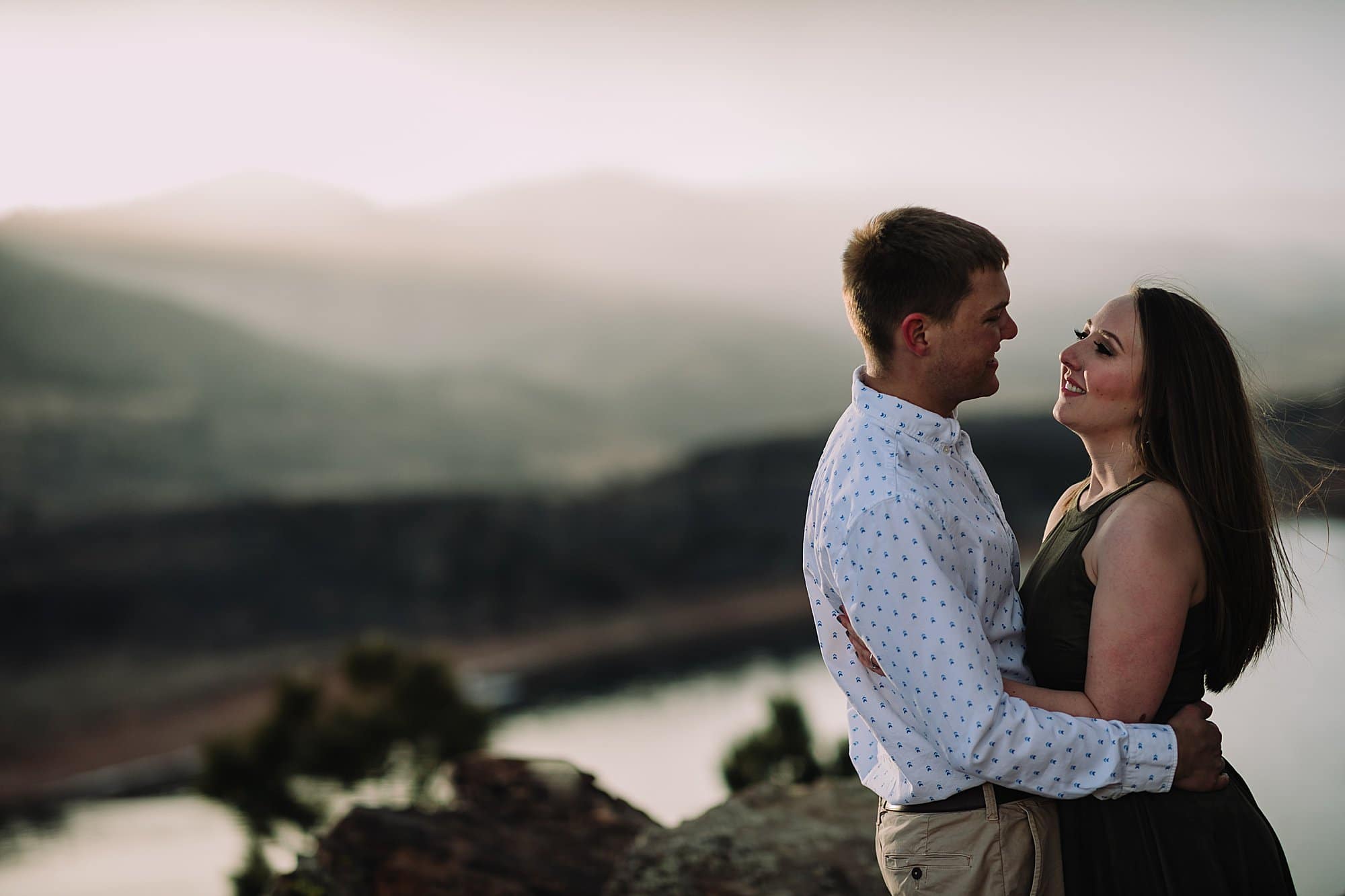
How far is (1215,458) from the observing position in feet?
6.00

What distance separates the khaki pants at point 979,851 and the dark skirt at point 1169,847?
7cm

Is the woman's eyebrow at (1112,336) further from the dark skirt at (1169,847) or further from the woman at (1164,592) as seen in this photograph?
the dark skirt at (1169,847)

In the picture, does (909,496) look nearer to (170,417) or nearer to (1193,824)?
(1193,824)

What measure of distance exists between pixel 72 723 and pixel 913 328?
35251mm

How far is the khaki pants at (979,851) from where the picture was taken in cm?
174

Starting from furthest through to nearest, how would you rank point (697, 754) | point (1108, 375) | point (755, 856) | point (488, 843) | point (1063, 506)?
point (697, 754) → point (488, 843) → point (755, 856) → point (1063, 506) → point (1108, 375)

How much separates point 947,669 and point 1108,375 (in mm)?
685

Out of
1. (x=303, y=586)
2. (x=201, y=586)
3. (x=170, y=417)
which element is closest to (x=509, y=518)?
(x=303, y=586)

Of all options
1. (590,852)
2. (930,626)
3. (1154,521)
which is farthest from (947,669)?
(590,852)

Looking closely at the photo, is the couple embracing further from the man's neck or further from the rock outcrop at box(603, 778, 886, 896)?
the rock outcrop at box(603, 778, 886, 896)

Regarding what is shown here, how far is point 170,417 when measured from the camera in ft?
112

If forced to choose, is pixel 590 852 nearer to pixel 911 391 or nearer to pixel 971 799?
pixel 971 799

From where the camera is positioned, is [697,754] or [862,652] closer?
[862,652]

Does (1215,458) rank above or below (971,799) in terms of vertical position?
above
